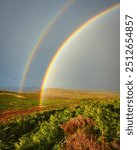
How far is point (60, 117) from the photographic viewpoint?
9.99m

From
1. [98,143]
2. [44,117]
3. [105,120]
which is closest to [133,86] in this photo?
[105,120]

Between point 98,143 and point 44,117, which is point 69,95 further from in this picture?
point 98,143

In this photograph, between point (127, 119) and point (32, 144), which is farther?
point (127, 119)

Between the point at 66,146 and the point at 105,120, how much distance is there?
64.4 inches

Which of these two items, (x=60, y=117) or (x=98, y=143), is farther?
(x=60, y=117)

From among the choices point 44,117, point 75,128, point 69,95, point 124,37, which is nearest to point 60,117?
point 44,117

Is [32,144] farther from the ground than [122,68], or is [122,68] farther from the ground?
[122,68]

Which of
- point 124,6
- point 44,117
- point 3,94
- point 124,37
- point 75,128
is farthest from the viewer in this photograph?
point 3,94

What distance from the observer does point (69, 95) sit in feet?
66.7

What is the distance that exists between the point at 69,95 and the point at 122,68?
38.1 feet

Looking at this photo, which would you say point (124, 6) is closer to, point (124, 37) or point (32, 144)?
point (124, 37)

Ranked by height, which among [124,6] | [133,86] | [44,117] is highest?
[124,6]

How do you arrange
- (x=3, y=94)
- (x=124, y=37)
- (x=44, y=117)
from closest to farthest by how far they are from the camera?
(x=124, y=37)
(x=44, y=117)
(x=3, y=94)

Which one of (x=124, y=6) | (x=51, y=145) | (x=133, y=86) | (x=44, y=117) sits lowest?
(x=51, y=145)
